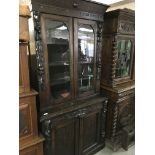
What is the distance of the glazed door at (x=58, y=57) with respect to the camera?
1532 millimetres

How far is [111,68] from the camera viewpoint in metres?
2.14

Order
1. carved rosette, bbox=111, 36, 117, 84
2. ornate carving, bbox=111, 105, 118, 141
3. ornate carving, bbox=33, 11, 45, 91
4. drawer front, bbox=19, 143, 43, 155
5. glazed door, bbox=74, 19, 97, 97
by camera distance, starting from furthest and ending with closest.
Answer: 1. ornate carving, bbox=111, 105, 118, 141
2. carved rosette, bbox=111, 36, 117, 84
3. glazed door, bbox=74, 19, 97, 97
4. drawer front, bbox=19, 143, 43, 155
5. ornate carving, bbox=33, 11, 45, 91

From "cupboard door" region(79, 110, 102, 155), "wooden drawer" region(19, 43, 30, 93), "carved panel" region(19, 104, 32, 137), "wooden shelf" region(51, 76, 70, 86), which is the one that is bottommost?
"cupboard door" region(79, 110, 102, 155)

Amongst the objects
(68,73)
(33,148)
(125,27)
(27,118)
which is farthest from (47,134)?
(125,27)

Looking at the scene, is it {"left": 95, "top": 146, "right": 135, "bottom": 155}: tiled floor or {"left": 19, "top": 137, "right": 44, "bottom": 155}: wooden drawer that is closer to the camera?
{"left": 19, "top": 137, "right": 44, "bottom": 155}: wooden drawer

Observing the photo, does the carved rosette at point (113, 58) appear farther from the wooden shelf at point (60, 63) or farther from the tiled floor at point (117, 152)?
the tiled floor at point (117, 152)

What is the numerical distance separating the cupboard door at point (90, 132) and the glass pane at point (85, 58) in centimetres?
37

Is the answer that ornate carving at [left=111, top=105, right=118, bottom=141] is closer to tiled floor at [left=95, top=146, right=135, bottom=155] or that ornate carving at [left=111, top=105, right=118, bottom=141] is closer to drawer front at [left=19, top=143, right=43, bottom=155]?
tiled floor at [left=95, top=146, right=135, bottom=155]

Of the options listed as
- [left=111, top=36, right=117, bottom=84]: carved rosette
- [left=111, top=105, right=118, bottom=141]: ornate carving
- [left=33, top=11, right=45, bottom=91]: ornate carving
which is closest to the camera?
[left=33, top=11, right=45, bottom=91]: ornate carving

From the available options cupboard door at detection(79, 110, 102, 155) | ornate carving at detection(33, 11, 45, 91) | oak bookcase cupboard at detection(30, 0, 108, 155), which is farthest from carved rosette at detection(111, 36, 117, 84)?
ornate carving at detection(33, 11, 45, 91)

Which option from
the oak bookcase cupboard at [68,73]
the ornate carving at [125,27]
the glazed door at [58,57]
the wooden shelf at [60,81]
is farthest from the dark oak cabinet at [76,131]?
the ornate carving at [125,27]

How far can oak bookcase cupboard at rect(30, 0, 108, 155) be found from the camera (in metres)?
1.51

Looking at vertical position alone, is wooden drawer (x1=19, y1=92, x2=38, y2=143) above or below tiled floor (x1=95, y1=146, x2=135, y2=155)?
above
